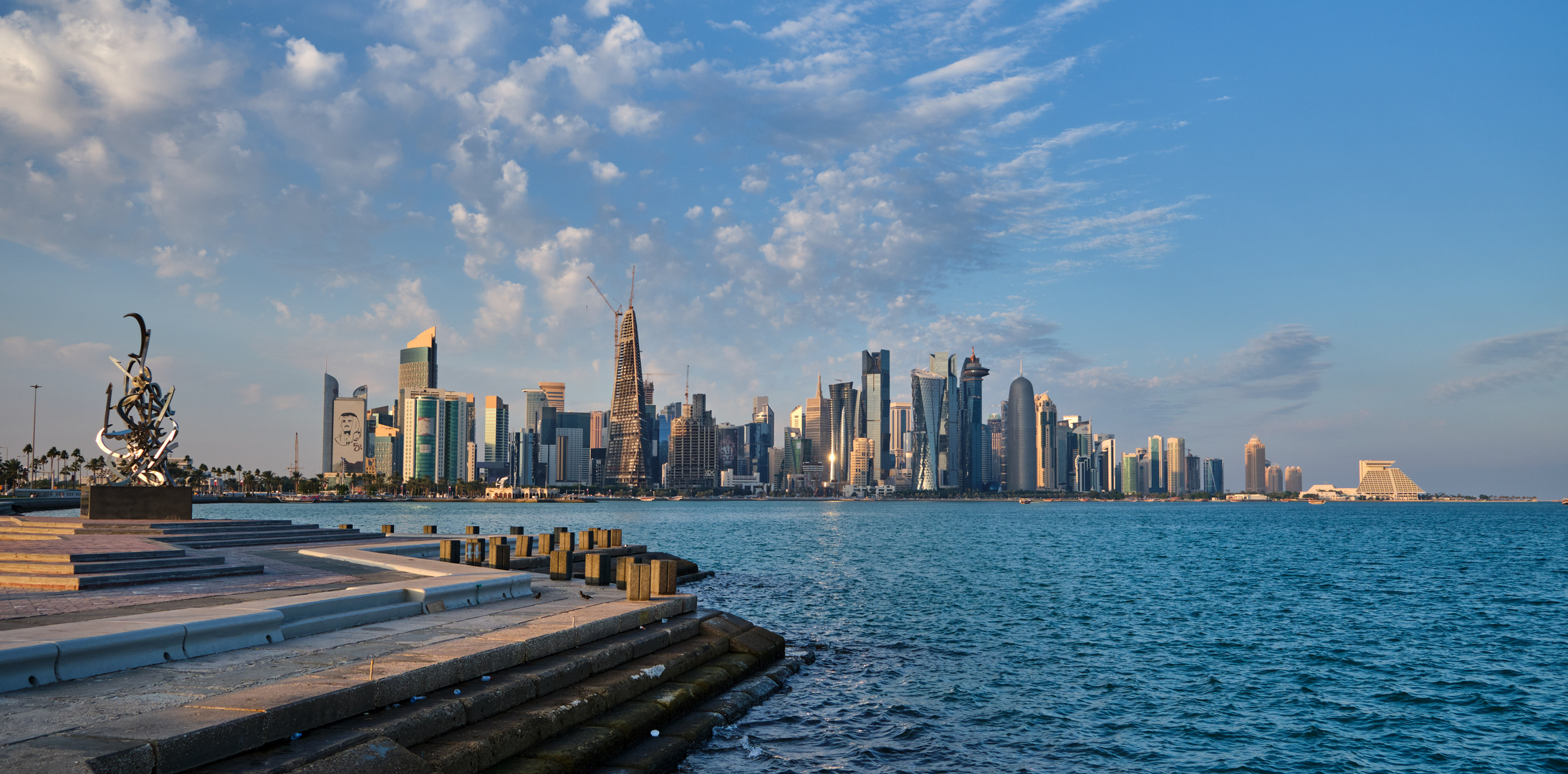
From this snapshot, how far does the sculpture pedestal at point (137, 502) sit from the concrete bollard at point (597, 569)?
2356cm

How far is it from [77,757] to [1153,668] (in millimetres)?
25353

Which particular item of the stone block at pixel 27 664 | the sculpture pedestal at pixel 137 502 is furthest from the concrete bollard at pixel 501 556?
the sculpture pedestal at pixel 137 502

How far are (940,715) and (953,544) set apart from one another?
69181 millimetres

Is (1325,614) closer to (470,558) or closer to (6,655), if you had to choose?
(470,558)

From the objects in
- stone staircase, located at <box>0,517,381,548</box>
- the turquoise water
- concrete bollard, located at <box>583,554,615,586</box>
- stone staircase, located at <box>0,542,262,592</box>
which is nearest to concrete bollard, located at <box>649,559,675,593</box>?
concrete bollard, located at <box>583,554,615,586</box>

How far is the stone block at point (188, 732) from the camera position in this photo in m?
8.71

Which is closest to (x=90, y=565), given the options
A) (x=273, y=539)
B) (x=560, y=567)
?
(x=560, y=567)

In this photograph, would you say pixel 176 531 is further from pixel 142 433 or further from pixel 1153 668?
pixel 1153 668

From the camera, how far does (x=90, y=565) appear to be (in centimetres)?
2145

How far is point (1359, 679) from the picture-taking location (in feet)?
81.5


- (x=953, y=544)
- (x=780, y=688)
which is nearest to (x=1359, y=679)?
(x=780, y=688)

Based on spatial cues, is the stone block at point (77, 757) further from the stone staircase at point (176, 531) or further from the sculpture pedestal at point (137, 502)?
the sculpture pedestal at point (137, 502)

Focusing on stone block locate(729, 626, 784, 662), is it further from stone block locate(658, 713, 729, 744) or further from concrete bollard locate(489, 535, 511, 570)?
concrete bollard locate(489, 535, 511, 570)

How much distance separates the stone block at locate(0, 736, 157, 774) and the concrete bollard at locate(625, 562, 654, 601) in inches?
541
